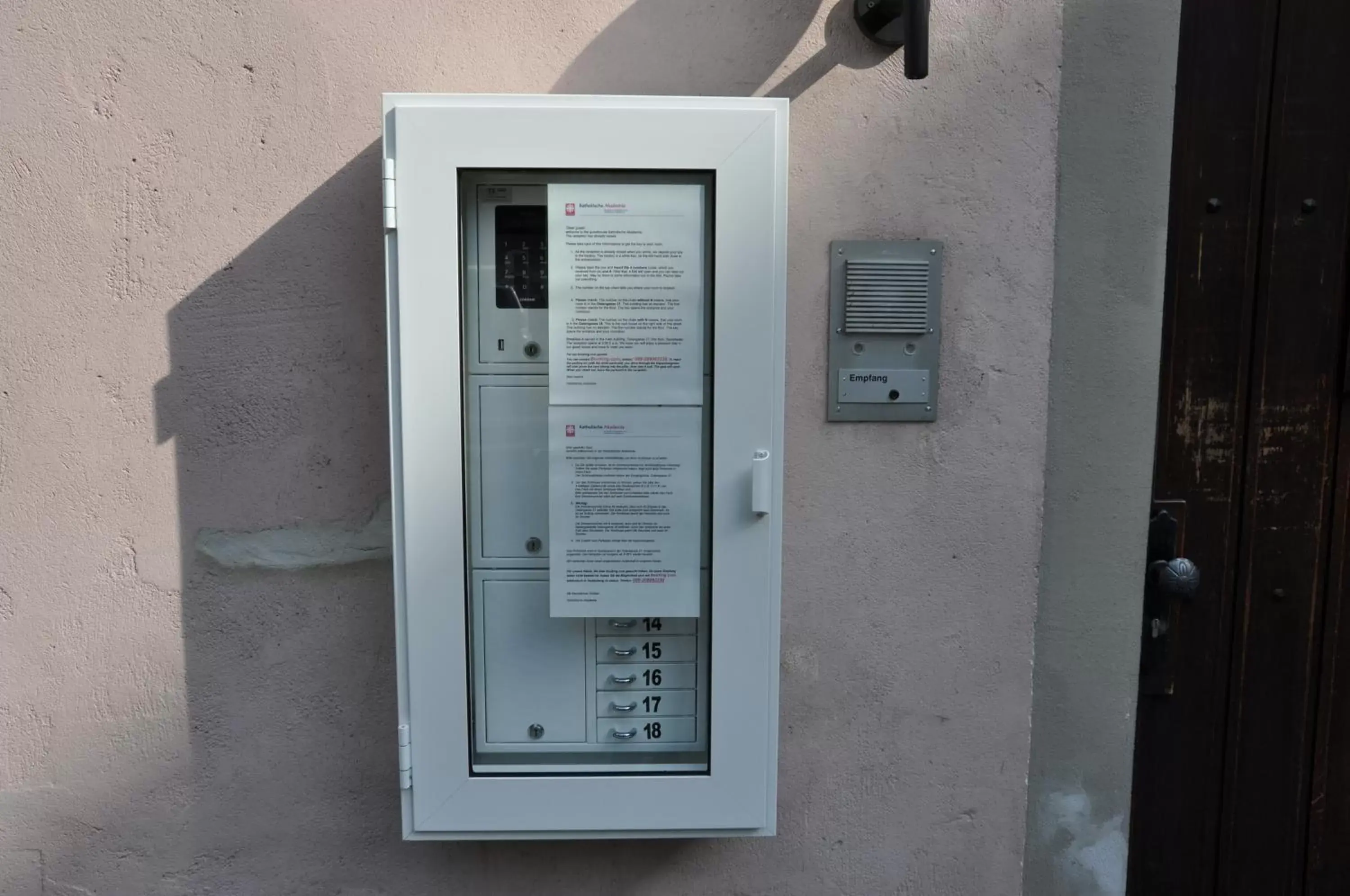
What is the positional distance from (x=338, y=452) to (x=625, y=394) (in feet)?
2.00

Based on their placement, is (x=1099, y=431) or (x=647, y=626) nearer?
(x=647, y=626)

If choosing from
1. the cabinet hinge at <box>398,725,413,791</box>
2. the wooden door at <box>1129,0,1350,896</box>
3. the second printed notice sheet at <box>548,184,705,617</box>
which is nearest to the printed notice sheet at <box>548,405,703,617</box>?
the second printed notice sheet at <box>548,184,705,617</box>

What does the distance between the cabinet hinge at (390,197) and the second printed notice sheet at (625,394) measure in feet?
0.84

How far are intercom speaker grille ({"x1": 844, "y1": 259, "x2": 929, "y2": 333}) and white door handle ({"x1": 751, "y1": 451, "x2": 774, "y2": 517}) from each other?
1.13 feet

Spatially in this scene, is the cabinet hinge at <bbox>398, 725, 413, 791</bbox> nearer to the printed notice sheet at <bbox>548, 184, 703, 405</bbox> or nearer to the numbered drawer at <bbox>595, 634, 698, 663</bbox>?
the numbered drawer at <bbox>595, 634, 698, 663</bbox>

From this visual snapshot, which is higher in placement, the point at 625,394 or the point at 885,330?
the point at 885,330

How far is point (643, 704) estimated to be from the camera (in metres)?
1.52

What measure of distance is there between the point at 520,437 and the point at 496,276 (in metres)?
0.29

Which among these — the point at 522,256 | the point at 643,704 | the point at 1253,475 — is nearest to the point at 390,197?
the point at 522,256

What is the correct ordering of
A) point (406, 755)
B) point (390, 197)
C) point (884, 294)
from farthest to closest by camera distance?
point (884, 294) → point (406, 755) → point (390, 197)

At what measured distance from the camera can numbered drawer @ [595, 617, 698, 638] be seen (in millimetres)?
1505

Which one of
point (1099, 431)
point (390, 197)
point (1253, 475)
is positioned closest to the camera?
point (390, 197)

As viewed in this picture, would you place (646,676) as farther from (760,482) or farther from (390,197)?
(390,197)

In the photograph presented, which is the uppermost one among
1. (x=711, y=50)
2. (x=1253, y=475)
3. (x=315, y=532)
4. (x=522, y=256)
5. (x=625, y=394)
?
(x=711, y=50)
